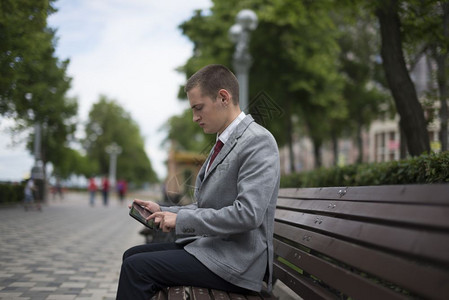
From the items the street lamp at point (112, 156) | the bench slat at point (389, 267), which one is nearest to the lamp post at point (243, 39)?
the bench slat at point (389, 267)

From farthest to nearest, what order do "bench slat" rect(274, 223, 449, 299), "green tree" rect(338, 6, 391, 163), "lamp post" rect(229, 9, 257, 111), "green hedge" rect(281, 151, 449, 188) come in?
"green tree" rect(338, 6, 391, 163)
"lamp post" rect(229, 9, 257, 111)
"green hedge" rect(281, 151, 449, 188)
"bench slat" rect(274, 223, 449, 299)

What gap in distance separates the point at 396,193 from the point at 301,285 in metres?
0.99

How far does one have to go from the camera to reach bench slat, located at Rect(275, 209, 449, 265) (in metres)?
1.47

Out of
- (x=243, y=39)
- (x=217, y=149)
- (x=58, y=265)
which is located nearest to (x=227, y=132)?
(x=217, y=149)

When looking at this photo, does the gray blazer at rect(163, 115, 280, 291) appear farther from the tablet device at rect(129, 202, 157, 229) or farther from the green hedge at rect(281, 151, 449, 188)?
the green hedge at rect(281, 151, 449, 188)

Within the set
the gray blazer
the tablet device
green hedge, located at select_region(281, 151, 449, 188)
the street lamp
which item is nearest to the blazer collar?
the gray blazer

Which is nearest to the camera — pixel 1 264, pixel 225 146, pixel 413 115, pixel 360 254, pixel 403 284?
pixel 403 284

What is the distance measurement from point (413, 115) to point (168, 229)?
5.28 m

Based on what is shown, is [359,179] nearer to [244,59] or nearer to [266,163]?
[266,163]

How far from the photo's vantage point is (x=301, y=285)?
104 inches

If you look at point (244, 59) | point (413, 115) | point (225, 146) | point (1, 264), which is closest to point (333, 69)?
point (244, 59)

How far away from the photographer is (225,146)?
2607 mm

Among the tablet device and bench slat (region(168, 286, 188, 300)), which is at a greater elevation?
the tablet device

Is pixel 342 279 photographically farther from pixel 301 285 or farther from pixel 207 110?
pixel 207 110
